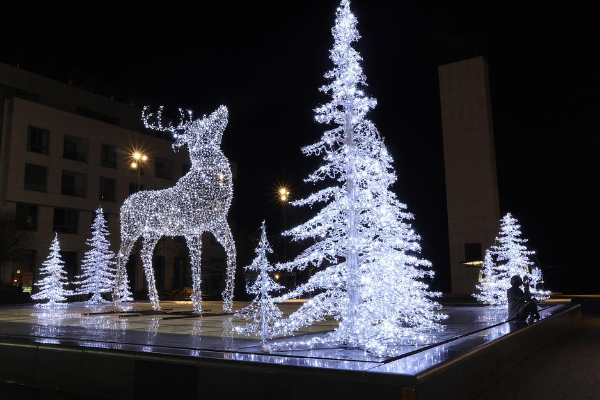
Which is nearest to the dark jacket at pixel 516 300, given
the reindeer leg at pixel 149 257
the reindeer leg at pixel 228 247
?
the reindeer leg at pixel 228 247

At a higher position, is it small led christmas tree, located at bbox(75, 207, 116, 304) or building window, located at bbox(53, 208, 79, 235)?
building window, located at bbox(53, 208, 79, 235)

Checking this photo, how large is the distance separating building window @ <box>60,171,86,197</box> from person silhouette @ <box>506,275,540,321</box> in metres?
33.0

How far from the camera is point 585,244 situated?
4047 cm

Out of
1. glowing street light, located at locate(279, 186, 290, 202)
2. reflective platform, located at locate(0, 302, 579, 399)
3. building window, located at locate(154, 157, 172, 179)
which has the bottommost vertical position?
reflective platform, located at locate(0, 302, 579, 399)

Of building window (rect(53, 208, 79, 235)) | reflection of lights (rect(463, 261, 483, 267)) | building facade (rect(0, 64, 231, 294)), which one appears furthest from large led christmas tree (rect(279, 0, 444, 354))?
building window (rect(53, 208, 79, 235))

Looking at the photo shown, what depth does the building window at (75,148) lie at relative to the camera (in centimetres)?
3759

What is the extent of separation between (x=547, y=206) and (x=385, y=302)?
122 ft

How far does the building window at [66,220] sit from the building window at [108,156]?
461cm

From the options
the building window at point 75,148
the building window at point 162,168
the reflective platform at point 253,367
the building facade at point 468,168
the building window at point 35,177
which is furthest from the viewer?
the building window at point 162,168

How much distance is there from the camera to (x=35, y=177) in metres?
35.0

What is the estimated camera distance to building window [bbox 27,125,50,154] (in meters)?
34.9

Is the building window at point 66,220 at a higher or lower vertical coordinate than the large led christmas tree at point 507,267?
higher

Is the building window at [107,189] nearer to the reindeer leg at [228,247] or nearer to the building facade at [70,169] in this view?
the building facade at [70,169]

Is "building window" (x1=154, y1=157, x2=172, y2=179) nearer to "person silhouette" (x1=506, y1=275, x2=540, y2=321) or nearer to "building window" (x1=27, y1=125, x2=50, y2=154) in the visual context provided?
"building window" (x1=27, y1=125, x2=50, y2=154)
